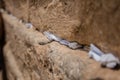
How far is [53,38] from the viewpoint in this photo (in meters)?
1.52

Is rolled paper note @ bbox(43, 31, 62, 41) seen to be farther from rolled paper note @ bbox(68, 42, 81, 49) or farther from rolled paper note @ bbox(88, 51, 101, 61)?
rolled paper note @ bbox(88, 51, 101, 61)

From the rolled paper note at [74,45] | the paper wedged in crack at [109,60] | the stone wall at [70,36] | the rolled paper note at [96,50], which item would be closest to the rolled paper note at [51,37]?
the stone wall at [70,36]

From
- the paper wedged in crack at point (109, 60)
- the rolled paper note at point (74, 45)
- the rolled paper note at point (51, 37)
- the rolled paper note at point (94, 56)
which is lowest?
the paper wedged in crack at point (109, 60)

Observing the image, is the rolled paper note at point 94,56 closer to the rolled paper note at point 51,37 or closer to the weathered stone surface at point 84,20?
the weathered stone surface at point 84,20

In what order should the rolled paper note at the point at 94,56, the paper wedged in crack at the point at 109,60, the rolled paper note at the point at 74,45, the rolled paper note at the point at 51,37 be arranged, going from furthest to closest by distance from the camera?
the rolled paper note at the point at 51,37 < the rolled paper note at the point at 74,45 < the rolled paper note at the point at 94,56 < the paper wedged in crack at the point at 109,60

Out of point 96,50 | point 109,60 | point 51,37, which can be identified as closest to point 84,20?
point 96,50

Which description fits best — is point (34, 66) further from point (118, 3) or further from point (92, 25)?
point (118, 3)

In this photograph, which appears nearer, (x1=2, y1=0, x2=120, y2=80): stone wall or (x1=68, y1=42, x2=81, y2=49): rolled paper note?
(x1=2, y1=0, x2=120, y2=80): stone wall

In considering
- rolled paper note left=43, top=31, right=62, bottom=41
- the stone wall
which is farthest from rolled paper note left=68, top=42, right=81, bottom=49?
rolled paper note left=43, top=31, right=62, bottom=41

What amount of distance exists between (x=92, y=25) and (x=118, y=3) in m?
0.23

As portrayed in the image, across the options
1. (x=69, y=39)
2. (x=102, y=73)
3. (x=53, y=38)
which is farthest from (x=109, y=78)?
(x=53, y=38)

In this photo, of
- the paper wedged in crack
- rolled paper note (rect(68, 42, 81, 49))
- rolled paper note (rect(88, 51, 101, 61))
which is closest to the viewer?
the paper wedged in crack

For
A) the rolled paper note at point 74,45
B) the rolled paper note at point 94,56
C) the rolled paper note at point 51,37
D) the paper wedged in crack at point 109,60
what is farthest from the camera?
the rolled paper note at point 51,37

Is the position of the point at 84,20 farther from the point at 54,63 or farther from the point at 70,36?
the point at 54,63
